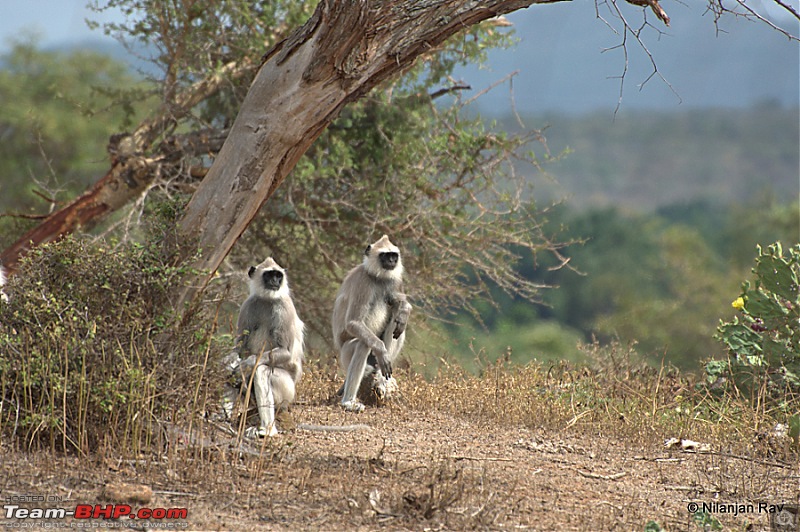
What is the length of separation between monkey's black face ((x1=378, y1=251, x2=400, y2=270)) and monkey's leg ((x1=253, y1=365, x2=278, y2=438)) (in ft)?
6.28

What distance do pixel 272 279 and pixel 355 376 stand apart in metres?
1.23

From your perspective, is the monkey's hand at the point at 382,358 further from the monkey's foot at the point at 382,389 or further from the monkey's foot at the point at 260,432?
the monkey's foot at the point at 260,432

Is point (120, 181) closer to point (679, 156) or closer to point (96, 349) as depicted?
point (96, 349)

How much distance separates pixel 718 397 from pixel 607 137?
10479 cm

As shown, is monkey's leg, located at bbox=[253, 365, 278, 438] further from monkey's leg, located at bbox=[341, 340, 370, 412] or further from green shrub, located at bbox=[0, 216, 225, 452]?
monkey's leg, located at bbox=[341, 340, 370, 412]

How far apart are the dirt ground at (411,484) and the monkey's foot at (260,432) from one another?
0.18m

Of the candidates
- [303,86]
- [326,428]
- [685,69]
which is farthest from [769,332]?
[685,69]

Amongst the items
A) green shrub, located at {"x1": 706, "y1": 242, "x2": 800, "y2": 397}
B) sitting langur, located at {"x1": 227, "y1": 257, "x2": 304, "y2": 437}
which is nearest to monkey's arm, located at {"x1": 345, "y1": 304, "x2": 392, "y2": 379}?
sitting langur, located at {"x1": 227, "y1": 257, "x2": 304, "y2": 437}

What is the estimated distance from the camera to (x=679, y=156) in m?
102

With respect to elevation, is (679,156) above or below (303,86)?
above

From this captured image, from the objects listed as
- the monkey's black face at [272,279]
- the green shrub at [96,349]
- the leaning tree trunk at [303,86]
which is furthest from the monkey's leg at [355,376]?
the green shrub at [96,349]

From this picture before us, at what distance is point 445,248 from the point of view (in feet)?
32.2

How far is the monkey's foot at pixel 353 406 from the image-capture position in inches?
268

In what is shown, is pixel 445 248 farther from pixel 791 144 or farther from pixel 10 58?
pixel 791 144
